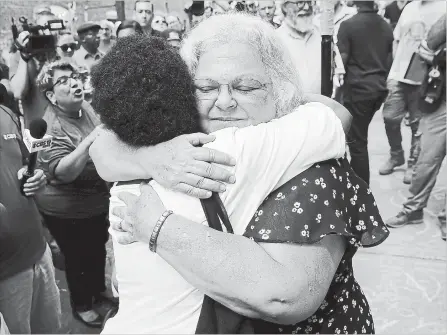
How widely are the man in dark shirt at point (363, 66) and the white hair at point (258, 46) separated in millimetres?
3164

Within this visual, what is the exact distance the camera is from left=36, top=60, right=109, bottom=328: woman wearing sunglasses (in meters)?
2.69

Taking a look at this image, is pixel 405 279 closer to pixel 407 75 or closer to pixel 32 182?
pixel 407 75

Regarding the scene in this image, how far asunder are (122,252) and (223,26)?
687 millimetres

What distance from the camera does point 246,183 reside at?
106 cm

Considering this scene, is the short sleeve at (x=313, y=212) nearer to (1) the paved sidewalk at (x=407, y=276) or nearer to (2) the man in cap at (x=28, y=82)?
(1) the paved sidewalk at (x=407, y=276)


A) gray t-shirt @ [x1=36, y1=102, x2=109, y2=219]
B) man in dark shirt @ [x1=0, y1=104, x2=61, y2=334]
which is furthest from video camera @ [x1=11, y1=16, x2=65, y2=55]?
man in dark shirt @ [x1=0, y1=104, x2=61, y2=334]

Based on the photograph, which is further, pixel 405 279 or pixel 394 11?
pixel 394 11

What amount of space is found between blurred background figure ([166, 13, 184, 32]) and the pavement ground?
282 centimetres

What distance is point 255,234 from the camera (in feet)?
3.47

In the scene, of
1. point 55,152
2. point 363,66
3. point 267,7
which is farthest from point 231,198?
point 267,7

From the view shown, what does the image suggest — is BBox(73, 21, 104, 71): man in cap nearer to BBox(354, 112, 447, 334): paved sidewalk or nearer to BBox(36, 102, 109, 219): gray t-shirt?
BBox(36, 102, 109, 219): gray t-shirt

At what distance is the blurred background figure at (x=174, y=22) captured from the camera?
205 inches

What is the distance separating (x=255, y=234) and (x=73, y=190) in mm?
2017

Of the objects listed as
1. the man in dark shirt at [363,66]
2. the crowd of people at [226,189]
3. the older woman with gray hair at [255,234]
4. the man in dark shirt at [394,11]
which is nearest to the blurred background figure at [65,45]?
the man in dark shirt at [363,66]
